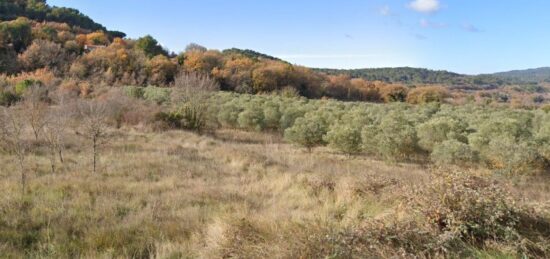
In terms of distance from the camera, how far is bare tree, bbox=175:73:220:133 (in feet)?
76.2

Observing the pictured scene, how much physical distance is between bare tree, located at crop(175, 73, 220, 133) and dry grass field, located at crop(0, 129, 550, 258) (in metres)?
8.70

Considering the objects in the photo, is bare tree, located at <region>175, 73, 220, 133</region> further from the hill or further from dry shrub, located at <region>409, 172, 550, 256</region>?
the hill

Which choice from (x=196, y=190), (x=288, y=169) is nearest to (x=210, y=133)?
(x=288, y=169)

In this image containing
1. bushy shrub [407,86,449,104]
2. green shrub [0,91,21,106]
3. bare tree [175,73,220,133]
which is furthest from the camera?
bushy shrub [407,86,449,104]

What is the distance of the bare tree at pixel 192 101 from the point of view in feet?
76.2

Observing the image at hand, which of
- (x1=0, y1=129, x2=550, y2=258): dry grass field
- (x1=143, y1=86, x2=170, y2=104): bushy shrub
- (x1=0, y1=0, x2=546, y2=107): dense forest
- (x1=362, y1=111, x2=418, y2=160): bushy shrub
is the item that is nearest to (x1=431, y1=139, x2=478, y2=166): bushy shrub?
(x1=0, y1=129, x2=550, y2=258): dry grass field

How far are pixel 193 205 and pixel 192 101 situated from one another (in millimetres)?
Answer: 16862

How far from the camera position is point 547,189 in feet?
36.1

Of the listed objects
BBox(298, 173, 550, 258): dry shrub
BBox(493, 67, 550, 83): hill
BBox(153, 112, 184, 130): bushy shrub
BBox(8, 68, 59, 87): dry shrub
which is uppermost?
BBox(493, 67, 550, 83): hill

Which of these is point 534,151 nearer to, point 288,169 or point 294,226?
point 288,169

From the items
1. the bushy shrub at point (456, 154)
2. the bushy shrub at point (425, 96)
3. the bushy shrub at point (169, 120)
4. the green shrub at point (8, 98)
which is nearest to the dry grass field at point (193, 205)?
the bushy shrub at point (456, 154)

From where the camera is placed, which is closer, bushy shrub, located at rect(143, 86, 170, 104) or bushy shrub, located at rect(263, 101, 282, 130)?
bushy shrub, located at rect(263, 101, 282, 130)

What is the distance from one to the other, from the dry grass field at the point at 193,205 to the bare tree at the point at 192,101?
8.70 meters

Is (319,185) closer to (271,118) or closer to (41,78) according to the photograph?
(271,118)
